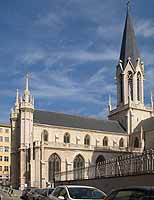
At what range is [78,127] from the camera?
7381cm

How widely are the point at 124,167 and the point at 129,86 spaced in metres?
58.3

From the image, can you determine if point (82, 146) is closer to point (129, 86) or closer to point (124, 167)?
point (129, 86)

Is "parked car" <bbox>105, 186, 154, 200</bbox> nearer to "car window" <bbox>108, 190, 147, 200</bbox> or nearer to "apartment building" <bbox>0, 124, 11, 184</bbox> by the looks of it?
"car window" <bbox>108, 190, 147, 200</bbox>

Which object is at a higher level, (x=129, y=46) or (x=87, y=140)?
(x=129, y=46)

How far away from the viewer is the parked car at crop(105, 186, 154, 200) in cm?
727

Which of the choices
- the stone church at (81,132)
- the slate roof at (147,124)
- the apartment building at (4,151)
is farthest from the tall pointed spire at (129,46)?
the apartment building at (4,151)

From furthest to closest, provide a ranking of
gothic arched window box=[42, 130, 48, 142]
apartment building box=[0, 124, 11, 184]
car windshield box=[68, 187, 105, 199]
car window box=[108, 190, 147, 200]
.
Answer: apartment building box=[0, 124, 11, 184]
gothic arched window box=[42, 130, 48, 142]
car windshield box=[68, 187, 105, 199]
car window box=[108, 190, 147, 200]

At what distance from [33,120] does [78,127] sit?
31.7ft

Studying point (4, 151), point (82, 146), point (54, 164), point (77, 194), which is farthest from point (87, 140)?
point (77, 194)

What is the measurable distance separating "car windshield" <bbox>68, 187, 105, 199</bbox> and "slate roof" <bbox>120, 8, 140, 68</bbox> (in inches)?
2727

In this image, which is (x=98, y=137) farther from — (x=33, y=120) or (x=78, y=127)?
(x=33, y=120)

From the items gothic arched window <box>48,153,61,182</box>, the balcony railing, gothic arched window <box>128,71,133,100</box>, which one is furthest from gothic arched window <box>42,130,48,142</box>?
gothic arched window <box>128,71,133,100</box>

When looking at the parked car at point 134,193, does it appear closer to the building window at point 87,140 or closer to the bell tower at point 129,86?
the building window at point 87,140

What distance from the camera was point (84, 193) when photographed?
13.8 metres
